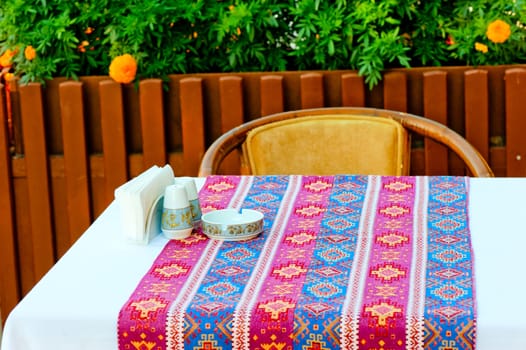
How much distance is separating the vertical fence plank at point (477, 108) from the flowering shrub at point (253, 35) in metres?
0.10

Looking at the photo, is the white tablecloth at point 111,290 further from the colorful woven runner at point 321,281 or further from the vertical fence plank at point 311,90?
the vertical fence plank at point 311,90

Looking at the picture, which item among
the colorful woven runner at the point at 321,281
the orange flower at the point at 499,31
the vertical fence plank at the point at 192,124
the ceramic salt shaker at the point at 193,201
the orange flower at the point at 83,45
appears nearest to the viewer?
the colorful woven runner at the point at 321,281

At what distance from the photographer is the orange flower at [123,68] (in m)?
3.29

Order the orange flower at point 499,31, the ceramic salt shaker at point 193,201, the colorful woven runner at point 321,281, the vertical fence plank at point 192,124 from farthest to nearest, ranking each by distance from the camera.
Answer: the vertical fence plank at point 192,124 → the orange flower at point 499,31 → the ceramic salt shaker at point 193,201 → the colorful woven runner at point 321,281

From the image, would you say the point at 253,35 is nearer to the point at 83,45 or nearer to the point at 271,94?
the point at 271,94

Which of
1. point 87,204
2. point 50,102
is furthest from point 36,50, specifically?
point 87,204

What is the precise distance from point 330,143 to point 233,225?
0.96m

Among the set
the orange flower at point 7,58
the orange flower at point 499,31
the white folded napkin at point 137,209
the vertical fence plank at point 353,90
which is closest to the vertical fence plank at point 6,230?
the orange flower at point 7,58

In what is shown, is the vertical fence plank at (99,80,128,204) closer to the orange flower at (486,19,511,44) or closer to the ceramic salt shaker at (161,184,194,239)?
the orange flower at (486,19,511,44)

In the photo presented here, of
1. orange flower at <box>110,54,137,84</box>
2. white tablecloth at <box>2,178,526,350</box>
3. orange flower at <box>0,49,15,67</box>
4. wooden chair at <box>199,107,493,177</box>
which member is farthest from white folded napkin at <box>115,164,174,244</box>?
orange flower at <box>0,49,15,67</box>

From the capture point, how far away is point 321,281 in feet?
5.88

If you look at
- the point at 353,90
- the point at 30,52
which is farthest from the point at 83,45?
the point at 353,90

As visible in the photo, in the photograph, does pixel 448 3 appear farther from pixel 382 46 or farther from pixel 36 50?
pixel 36 50

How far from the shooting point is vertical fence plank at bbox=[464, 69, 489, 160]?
3.26 metres
